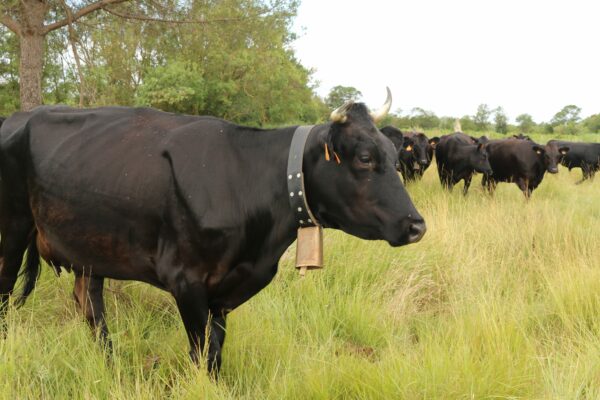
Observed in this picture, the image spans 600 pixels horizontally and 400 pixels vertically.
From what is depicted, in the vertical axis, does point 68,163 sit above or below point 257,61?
below

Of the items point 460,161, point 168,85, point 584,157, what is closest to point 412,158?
point 460,161

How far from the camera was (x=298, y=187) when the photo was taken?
2557mm

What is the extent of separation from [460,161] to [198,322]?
34.5 ft

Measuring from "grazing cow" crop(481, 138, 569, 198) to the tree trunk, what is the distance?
931 cm

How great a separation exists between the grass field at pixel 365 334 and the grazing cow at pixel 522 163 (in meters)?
6.25

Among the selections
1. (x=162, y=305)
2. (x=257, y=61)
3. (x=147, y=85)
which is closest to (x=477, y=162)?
(x=162, y=305)

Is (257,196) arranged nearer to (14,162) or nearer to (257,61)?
(14,162)

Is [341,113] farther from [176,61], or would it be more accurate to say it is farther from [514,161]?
[176,61]

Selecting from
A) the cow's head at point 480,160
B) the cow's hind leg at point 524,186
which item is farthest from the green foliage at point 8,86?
the cow's hind leg at point 524,186

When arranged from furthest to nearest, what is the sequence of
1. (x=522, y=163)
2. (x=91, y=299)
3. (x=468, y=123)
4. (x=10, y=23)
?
(x=468, y=123) < (x=522, y=163) < (x=10, y=23) < (x=91, y=299)

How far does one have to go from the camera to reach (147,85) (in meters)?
24.4

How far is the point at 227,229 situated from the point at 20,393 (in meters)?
1.24

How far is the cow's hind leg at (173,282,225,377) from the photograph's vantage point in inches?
101

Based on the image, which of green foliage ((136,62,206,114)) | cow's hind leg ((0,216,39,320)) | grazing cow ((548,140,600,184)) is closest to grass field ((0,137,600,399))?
cow's hind leg ((0,216,39,320))
